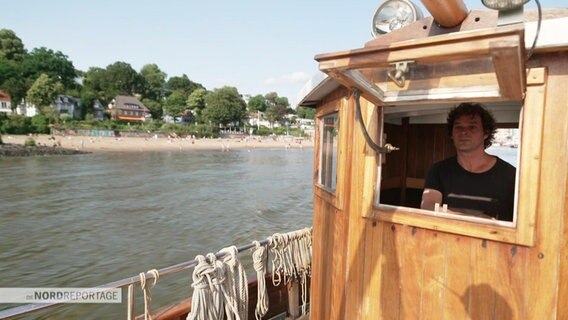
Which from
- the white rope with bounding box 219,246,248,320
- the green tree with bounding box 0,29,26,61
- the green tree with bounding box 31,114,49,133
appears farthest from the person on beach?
the green tree with bounding box 0,29,26,61

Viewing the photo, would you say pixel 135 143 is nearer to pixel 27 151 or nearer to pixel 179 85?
pixel 27 151

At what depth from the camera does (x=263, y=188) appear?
3234cm

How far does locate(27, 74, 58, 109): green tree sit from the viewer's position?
81.1m

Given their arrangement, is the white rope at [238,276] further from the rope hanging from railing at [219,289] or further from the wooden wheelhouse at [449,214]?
the wooden wheelhouse at [449,214]

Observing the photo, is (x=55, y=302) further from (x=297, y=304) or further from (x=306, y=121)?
(x=306, y=121)

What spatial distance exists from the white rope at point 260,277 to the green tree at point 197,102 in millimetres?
118812

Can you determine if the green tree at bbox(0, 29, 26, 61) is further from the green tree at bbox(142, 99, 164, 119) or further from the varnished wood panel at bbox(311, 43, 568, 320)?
the varnished wood panel at bbox(311, 43, 568, 320)

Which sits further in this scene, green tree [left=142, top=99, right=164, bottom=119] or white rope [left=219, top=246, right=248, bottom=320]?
green tree [left=142, top=99, right=164, bottom=119]

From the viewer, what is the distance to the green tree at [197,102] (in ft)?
395

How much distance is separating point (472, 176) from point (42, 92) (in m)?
95.1

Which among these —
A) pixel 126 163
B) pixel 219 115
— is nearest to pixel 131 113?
pixel 219 115

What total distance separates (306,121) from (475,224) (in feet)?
530

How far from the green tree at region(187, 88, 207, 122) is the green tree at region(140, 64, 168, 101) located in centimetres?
2026

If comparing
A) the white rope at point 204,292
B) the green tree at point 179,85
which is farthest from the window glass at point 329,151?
the green tree at point 179,85
